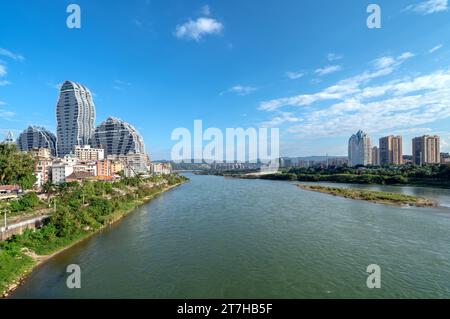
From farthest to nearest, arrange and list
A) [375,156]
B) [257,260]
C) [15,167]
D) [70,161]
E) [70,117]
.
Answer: [375,156]
[70,117]
[70,161]
[15,167]
[257,260]

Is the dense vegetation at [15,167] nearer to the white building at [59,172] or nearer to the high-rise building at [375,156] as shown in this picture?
the white building at [59,172]

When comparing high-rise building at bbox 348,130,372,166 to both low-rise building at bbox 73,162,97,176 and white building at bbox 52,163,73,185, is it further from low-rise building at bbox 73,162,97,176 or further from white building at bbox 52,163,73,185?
white building at bbox 52,163,73,185

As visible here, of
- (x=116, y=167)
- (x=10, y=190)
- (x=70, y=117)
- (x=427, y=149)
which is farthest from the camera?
(x=427, y=149)

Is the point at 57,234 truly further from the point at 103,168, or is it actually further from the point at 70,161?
the point at 70,161

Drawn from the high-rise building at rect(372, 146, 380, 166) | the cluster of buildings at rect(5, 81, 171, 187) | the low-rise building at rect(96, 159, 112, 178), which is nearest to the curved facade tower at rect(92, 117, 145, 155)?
the cluster of buildings at rect(5, 81, 171, 187)

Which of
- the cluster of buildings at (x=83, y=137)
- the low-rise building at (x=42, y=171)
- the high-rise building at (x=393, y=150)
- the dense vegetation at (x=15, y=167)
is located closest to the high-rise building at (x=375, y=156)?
the high-rise building at (x=393, y=150)

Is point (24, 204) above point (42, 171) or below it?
below

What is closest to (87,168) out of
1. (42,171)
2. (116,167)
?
(42,171)
